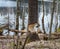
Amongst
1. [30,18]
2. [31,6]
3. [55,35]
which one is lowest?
[55,35]

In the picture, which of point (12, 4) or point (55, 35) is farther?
point (12, 4)

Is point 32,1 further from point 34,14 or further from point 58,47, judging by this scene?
point 58,47

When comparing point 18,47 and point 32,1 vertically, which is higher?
point 32,1

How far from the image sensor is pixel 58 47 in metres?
4.14

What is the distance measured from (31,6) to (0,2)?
8709 millimetres

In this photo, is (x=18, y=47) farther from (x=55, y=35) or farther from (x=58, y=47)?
(x=55, y=35)

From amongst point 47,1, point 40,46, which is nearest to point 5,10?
point 47,1

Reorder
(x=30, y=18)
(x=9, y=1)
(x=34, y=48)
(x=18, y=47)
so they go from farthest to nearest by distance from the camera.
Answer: (x=9, y=1)
(x=30, y=18)
(x=34, y=48)
(x=18, y=47)

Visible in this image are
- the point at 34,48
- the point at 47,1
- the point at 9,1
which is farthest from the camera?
the point at 9,1

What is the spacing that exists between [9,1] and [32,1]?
837cm

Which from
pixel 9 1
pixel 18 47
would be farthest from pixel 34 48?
pixel 9 1

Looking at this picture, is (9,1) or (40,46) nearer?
(40,46)

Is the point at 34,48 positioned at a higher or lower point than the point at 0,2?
lower

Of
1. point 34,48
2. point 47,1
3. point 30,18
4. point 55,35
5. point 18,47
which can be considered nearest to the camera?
point 18,47
